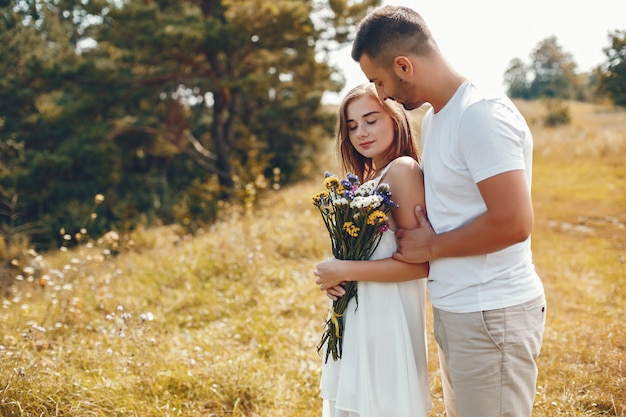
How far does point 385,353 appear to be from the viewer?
2.02 m

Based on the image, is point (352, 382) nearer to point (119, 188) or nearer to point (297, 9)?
point (297, 9)

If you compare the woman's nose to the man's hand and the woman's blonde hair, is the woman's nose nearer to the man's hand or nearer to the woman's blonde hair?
the woman's blonde hair

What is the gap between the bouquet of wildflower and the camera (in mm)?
1901

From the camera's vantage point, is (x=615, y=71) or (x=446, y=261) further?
(x=615, y=71)

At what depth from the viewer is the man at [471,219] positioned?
1.48 m

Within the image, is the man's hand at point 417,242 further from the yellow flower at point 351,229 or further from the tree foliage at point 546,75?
the tree foliage at point 546,75

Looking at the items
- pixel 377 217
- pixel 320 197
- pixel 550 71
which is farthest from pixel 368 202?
pixel 550 71

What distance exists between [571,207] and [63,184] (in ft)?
39.1

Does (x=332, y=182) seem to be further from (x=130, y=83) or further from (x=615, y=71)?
(x=130, y=83)

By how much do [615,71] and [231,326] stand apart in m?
4.88

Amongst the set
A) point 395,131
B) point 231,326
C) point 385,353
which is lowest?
point 231,326

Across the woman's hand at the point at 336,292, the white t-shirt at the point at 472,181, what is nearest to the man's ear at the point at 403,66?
the white t-shirt at the point at 472,181

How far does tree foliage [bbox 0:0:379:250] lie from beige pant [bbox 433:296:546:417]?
8245mm

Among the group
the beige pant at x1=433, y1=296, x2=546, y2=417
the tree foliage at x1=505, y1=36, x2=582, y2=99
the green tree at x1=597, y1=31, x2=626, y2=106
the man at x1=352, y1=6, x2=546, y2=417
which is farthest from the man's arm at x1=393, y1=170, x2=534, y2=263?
the tree foliage at x1=505, y1=36, x2=582, y2=99
